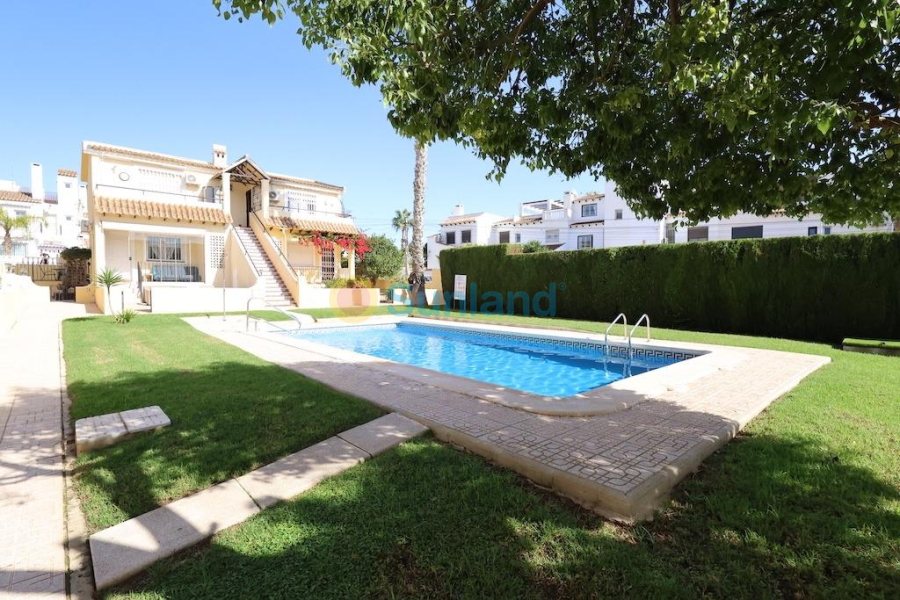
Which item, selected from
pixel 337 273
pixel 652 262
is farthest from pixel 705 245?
pixel 337 273

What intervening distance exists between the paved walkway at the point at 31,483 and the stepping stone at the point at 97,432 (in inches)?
9.2

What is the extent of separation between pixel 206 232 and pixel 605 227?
3062 cm

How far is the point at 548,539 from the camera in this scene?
3.01 m

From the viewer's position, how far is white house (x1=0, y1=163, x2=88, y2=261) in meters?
42.2

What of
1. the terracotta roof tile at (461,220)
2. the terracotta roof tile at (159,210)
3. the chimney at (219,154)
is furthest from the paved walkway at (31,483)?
the terracotta roof tile at (461,220)

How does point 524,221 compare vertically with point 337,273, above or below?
above

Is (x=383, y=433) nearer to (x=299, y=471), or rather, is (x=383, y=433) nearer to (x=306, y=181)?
(x=299, y=471)

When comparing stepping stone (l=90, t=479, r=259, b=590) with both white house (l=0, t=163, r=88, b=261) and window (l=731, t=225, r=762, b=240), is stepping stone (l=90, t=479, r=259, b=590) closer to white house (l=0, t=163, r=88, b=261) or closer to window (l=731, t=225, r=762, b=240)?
window (l=731, t=225, r=762, b=240)

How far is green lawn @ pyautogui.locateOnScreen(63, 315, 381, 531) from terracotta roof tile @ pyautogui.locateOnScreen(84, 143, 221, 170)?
1692 centimetres

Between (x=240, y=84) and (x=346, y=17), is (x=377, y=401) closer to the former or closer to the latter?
(x=346, y=17)

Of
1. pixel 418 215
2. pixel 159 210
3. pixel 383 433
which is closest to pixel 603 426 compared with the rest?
pixel 383 433

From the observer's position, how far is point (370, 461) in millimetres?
4195

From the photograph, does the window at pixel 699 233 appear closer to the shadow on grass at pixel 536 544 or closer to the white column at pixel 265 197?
the white column at pixel 265 197

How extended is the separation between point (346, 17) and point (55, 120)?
28.8 meters
